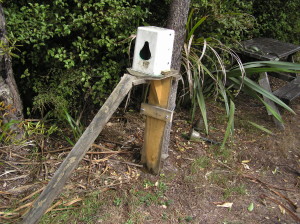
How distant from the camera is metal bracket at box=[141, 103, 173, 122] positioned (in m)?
2.41

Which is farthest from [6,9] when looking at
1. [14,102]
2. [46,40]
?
[14,102]

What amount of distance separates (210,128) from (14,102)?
6.90 ft

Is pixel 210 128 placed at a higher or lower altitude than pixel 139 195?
higher

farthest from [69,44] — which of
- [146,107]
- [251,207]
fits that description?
[251,207]

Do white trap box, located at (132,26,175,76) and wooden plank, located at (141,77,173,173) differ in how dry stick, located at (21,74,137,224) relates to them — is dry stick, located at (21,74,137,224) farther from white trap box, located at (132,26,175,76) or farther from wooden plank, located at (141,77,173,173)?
wooden plank, located at (141,77,173,173)

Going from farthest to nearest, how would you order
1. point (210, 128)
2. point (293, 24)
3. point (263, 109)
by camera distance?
1. point (293, 24)
2. point (263, 109)
3. point (210, 128)

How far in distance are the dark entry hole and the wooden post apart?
0.18 m

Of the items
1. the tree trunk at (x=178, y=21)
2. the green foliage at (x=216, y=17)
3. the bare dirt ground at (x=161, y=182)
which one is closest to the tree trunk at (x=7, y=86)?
the bare dirt ground at (x=161, y=182)

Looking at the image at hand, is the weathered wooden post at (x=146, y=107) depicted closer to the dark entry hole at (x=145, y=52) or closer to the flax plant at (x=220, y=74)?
the dark entry hole at (x=145, y=52)

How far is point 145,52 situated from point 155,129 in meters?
0.66

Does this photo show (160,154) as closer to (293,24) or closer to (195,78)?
(195,78)

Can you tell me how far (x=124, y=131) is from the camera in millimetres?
3287

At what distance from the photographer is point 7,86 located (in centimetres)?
259

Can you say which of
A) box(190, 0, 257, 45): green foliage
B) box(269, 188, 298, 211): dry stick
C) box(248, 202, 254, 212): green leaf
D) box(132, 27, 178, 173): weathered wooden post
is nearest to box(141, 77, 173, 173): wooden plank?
box(132, 27, 178, 173): weathered wooden post
